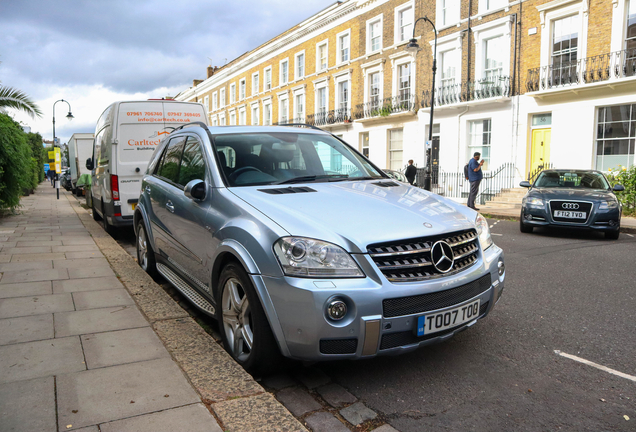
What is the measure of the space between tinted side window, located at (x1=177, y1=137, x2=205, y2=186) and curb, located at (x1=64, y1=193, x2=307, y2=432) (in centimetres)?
115

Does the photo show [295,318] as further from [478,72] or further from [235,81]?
[235,81]

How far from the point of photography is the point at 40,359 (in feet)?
10.6

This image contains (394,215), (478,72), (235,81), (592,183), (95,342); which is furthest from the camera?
(235,81)

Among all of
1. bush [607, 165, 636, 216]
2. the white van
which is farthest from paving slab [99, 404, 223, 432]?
bush [607, 165, 636, 216]

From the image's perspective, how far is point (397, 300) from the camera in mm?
2812

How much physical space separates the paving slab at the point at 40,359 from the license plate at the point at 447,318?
7.02 ft

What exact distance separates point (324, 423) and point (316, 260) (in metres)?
0.90

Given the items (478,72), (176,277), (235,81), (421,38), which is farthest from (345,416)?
(235,81)

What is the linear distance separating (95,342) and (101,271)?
8.58 ft

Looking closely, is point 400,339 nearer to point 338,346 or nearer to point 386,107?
point 338,346

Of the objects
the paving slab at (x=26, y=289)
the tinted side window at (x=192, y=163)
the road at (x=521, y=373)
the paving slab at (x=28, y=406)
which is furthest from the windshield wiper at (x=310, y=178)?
the paving slab at (x=26, y=289)

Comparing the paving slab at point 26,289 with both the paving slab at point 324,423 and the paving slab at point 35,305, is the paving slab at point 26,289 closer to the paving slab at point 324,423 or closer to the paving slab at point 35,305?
the paving slab at point 35,305

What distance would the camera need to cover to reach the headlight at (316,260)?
2.81 metres

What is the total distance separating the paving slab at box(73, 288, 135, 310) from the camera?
14.7ft
